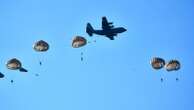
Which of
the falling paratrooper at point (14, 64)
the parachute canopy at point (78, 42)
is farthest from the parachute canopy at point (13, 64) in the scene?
the parachute canopy at point (78, 42)

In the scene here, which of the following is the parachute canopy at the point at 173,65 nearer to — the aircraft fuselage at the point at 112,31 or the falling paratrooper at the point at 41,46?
the aircraft fuselage at the point at 112,31

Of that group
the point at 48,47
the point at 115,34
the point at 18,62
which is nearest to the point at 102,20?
the point at 115,34

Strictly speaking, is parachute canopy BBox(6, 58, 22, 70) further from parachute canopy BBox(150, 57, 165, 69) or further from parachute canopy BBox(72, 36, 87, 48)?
parachute canopy BBox(150, 57, 165, 69)

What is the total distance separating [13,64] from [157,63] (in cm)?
2001

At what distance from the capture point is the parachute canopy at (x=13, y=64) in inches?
2111

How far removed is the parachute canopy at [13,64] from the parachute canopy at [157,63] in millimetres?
18606

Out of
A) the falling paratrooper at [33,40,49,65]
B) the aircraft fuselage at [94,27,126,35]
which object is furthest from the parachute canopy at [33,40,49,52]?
the aircraft fuselage at [94,27,126,35]

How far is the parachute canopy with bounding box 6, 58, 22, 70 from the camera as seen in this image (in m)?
53.6

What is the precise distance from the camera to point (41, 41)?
54812mm

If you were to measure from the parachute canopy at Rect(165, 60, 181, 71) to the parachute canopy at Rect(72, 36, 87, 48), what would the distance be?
12.2 metres

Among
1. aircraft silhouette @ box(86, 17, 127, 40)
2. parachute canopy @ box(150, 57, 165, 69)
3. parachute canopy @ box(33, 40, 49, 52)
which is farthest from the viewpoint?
aircraft silhouette @ box(86, 17, 127, 40)

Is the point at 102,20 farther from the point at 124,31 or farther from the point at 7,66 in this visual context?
the point at 7,66

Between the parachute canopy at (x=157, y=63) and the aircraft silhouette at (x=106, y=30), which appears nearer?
the parachute canopy at (x=157, y=63)

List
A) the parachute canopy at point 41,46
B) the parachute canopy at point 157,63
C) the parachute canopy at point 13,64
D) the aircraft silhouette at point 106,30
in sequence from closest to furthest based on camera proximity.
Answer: the parachute canopy at point 157,63
the parachute canopy at point 13,64
the parachute canopy at point 41,46
the aircraft silhouette at point 106,30
